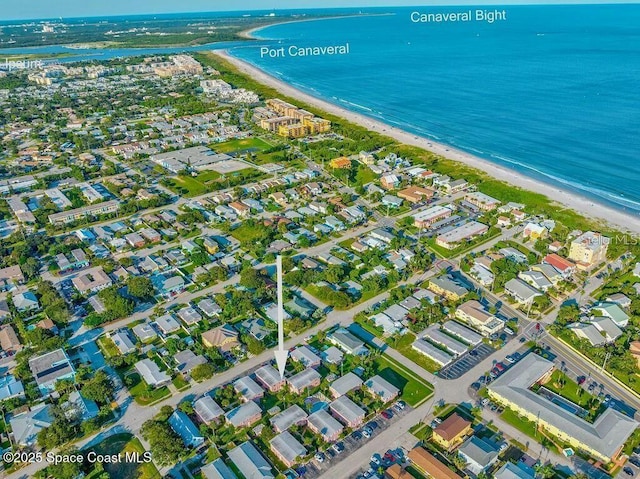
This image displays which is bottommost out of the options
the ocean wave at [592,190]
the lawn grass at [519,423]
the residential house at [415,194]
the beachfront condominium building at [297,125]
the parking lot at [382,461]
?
the lawn grass at [519,423]

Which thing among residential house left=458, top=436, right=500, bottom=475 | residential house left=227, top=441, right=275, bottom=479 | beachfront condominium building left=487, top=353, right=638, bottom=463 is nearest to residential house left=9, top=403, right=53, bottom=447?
residential house left=227, top=441, right=275, bottom=479

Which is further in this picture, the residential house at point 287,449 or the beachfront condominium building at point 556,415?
the beachfront condominium building at point 556,415

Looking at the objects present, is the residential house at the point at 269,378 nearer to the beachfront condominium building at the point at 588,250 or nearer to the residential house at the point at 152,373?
the residential house at the point at 152,373

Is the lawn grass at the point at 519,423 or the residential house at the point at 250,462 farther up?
the residential house at the point at 250,462

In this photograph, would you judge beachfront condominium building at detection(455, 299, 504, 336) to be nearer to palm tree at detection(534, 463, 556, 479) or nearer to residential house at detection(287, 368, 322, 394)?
palm tree at detection(534, 463, 556, 479)

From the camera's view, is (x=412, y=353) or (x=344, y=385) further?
(x=412, y=353)

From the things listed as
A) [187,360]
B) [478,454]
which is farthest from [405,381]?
[187,360]

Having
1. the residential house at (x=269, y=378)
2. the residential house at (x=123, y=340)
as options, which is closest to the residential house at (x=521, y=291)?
the residential house at (x=269, y=378)

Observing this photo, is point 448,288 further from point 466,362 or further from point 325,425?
point 325,425


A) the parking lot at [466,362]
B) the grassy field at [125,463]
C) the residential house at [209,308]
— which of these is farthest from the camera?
the residential house at [209,308]
